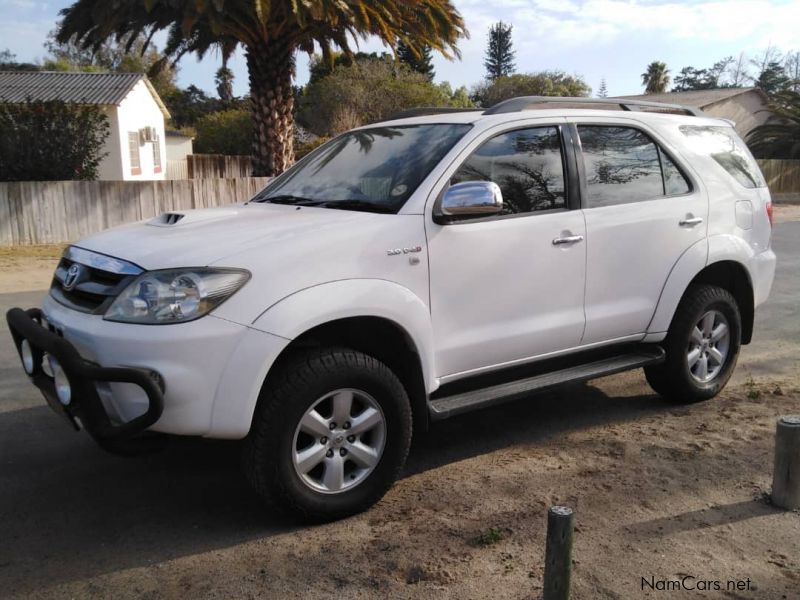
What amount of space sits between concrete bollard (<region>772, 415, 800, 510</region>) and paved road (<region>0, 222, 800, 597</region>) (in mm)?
1463

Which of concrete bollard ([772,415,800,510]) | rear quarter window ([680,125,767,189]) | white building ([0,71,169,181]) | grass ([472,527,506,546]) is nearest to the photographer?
grass ([472,527,506,546])

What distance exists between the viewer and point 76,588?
10.2 ft

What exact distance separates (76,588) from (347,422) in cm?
133

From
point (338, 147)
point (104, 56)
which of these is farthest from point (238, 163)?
point (104, 56)

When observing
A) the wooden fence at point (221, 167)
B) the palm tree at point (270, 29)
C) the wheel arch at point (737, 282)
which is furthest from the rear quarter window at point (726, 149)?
the wooden fence at point (221, 167)

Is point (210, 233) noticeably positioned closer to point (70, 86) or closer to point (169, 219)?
point (169, 219)

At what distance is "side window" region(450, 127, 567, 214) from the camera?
423 centimetres

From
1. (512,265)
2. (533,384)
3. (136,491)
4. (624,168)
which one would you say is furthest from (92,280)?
(624,168)

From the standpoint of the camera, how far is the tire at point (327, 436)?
337 cm

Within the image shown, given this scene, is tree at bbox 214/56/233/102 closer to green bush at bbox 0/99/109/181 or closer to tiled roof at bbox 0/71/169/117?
tiled roof at bbox 0/71/169/117

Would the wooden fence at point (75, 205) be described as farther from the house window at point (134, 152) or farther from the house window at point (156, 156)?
the house window at point (156, 156)

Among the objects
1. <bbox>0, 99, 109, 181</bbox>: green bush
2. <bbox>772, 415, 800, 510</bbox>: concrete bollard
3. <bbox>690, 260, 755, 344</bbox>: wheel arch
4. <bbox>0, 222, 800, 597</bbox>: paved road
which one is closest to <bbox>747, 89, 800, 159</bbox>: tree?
<bbox>0, 99, 109, 181</bbox>: green bush

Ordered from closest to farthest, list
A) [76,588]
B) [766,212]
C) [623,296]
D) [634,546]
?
[76,588] < [634,546] < [623,296] < [766,212]

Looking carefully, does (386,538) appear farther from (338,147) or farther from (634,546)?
(338,147)
